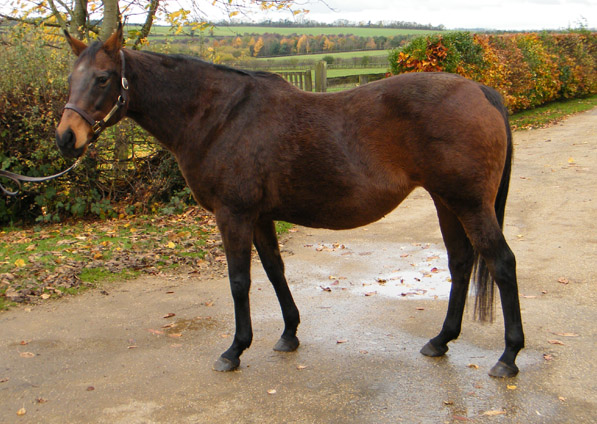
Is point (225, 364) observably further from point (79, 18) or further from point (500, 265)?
point (79, 18)

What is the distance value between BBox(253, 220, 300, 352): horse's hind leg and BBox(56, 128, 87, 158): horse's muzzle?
54.6 inches

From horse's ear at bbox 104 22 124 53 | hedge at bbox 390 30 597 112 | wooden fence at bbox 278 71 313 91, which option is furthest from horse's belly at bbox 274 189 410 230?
hedge at bbox 390 30 597 112

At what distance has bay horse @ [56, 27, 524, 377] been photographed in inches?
145

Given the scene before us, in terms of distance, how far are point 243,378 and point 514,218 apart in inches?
204

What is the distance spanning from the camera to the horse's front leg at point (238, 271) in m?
3.88

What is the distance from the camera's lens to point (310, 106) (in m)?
3.94

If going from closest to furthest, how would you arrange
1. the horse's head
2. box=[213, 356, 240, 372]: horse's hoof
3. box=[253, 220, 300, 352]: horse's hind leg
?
the horse's head, box=[213, 356, 240, 372]: horse's hoof, box=[253, 220, 300, 352]: horse's hind leg

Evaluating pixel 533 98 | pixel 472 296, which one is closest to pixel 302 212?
pixel 472 296

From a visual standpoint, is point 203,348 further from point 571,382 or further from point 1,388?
point 571,382

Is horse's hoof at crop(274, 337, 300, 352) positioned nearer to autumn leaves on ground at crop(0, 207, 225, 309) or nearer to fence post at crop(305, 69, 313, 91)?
autumn leaves on ground at crop(0, 207, 225, 309)

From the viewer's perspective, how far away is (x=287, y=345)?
438cm

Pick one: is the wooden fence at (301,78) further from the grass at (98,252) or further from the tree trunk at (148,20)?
the grass at (98,252)

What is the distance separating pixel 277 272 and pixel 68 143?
1.78 metres

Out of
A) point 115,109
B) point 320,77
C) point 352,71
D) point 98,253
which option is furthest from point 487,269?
point 352,71
